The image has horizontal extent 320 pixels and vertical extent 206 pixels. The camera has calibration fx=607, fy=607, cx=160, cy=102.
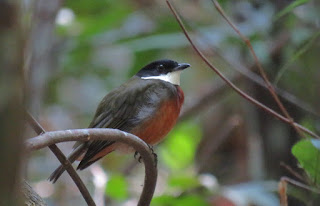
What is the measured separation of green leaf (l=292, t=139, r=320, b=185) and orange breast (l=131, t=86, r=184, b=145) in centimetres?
109

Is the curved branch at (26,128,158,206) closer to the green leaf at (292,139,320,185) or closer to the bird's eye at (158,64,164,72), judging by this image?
the green leaf at (292,139,320,185)

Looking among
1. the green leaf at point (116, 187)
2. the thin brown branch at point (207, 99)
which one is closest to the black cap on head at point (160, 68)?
the green leaf at point (116, 187)

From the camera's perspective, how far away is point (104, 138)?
1.81 m

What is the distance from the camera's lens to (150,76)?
3.68 meters

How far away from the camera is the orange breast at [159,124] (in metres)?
3.15

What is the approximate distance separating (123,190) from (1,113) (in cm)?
274

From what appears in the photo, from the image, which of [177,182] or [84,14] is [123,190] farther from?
[84,14]

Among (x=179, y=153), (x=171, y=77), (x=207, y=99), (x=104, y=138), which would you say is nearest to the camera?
(x=104, y=138)

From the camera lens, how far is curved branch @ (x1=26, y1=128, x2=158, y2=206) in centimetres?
146

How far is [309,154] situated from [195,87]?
4.49 metres

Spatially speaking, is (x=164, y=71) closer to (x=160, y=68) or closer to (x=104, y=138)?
(x=160, y=68)

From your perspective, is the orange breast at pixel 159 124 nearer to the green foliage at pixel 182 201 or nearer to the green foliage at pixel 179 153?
the green foliage at pixel 182 201

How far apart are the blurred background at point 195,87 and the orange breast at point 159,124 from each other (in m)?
0.26

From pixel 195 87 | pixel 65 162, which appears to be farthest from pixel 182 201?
pixel 195 87
